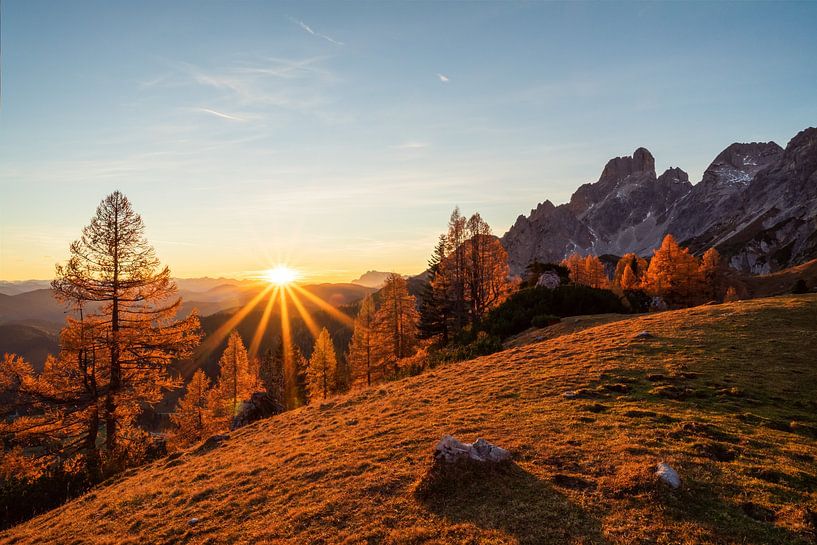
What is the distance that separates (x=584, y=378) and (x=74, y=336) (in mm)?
29433

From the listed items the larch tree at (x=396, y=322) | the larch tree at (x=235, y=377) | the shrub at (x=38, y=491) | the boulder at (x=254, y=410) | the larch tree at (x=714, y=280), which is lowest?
the larch tree at (x=235, y=377)

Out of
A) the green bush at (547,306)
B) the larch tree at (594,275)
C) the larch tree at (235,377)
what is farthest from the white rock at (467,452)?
the larch tree at (594,275)

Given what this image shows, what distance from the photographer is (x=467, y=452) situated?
10852 mm

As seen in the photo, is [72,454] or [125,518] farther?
[72,454]

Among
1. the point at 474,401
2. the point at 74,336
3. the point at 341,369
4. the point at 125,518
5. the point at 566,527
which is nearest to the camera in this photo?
the point at 566,527

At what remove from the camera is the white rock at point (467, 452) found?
35.2ft

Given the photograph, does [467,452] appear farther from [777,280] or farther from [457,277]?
[777,280]

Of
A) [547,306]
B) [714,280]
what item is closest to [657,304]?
[547,306]

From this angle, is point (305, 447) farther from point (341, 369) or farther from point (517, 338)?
point (341, 369)

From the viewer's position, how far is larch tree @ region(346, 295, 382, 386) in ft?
176

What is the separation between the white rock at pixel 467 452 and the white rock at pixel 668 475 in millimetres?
3525

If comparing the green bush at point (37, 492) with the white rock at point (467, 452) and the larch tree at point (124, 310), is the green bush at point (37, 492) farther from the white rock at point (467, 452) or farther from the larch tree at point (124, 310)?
the white rock at point (467, 452)

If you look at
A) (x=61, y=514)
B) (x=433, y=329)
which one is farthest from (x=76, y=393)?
(x=433, y=329)

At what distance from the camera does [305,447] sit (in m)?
16.8
